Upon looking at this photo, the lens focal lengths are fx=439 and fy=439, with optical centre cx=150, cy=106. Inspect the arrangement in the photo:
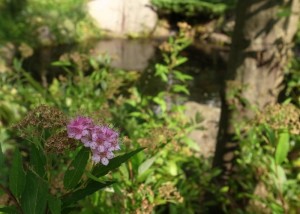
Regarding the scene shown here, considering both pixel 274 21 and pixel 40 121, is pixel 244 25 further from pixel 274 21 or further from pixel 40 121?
pixel 40 121

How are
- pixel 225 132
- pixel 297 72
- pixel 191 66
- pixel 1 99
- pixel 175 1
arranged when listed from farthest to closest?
pixel 175 1 < pixel 191 66 < pixel 1 99 < pixel 225 132 < pixel 297 72

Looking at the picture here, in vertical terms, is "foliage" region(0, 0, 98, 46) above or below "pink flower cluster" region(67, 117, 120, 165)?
below

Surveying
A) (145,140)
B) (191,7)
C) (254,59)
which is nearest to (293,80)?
(254,59)

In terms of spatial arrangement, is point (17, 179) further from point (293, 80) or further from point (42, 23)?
point (42, 23)

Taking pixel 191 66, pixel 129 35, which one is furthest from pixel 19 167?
pixel 129 35

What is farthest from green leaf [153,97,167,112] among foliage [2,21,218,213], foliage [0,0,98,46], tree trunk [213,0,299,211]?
foliage [0,0,98,46]

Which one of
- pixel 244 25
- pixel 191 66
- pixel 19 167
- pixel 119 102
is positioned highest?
pixel 244 25

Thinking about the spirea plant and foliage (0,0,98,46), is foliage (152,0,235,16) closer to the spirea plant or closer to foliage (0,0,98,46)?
foliage (0,0,98,46)
